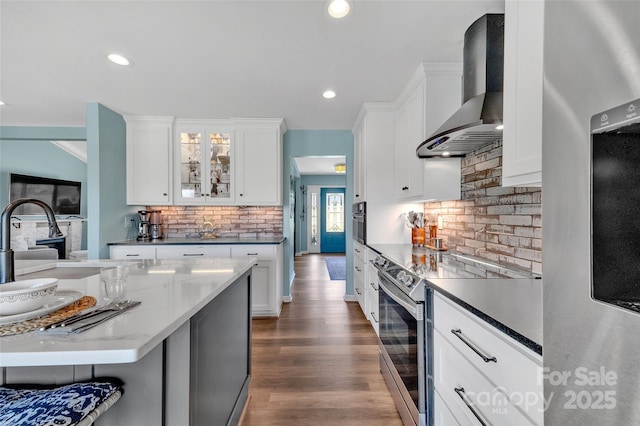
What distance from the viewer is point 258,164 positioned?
11.7 ft

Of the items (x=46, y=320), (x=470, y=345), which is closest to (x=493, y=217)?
(x=470, y=345)

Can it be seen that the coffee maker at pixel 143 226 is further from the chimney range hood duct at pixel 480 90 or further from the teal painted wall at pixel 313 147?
the chimney range hood duct at pixel 480 90

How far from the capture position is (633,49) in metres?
0.40

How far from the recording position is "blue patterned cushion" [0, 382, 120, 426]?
28.7 inches

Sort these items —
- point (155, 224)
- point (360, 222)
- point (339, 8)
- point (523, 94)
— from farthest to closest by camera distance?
point (155, 224), point (360, 222), point (339, 8), point (523, 94)

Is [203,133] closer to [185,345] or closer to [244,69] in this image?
[244,69]

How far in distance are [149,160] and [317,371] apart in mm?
3189

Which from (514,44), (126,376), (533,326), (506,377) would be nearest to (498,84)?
(514,44)

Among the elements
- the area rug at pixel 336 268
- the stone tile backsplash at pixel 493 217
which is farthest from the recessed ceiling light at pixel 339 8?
the area rug at pixel 336 268

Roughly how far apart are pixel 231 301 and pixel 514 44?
1.82 meters

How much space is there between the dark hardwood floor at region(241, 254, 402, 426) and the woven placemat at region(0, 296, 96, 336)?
1214 millimetres

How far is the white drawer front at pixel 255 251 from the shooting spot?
324 cm

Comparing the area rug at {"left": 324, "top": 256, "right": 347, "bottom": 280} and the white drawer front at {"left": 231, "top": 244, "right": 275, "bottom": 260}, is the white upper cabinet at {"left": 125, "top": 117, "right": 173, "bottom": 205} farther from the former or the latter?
the area rug at {"left": 324, "top": 256, "right": 347, "bottom": 280}

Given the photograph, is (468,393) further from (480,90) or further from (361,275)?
(361,275)
